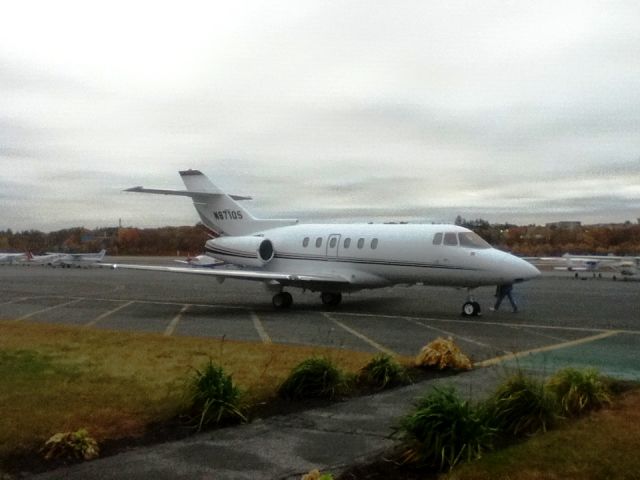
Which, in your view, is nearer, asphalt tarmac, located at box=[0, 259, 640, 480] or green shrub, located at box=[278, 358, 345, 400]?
asphalt tarmac, located at box=[0, 259, 640, 480]

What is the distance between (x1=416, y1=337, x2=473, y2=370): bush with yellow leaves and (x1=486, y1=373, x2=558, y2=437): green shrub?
2.65 meters

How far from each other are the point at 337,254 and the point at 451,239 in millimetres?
4065

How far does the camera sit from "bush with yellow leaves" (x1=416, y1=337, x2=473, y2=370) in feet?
30.7

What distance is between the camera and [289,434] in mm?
6359

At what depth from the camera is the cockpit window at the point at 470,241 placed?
1820cm

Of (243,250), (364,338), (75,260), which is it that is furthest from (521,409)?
(75,260)

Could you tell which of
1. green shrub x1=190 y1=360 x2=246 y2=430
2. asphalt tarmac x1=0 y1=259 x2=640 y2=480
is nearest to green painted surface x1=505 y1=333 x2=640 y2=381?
asphalt tarmac x1=0 y1=259 x2=640 y2=480

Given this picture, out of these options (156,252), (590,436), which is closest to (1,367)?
(590,436)

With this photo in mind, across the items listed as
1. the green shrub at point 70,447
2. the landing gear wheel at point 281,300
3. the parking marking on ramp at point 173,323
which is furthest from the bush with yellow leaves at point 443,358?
the landing gear wheel at point 281,300

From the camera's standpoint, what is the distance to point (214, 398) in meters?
6.82

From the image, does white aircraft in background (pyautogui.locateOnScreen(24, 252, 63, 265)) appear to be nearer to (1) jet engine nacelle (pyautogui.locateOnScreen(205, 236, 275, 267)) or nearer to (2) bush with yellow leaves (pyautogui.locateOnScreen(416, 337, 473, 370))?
(1) jet engine nacelle (pyautogui.locateOnScreen(205, 236, 275, 267))

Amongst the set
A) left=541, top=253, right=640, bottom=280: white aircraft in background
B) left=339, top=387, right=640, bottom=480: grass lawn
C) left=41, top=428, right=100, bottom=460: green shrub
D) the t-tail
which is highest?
the t-tail

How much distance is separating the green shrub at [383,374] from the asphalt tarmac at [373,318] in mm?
2175

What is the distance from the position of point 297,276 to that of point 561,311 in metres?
8.03
